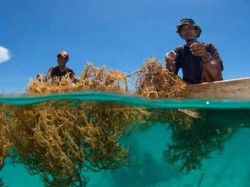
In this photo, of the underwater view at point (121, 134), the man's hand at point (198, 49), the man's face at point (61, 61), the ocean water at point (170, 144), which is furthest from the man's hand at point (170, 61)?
the man's face at point (61, 61)

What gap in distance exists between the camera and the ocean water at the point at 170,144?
25.4 ft

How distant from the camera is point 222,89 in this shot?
744cm

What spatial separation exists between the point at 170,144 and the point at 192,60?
2226 millimetres

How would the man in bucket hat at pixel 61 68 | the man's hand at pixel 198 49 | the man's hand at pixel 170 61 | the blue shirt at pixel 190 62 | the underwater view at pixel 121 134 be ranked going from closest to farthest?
the underwater view at pixel 121 134, the man's hand at pixel 198 49, the man's hand at pixel 170 61, the blue shirt at pixel 190 62, the man in bucket hat at pixel 61 68

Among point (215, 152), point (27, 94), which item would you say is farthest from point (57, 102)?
point (215, 152)

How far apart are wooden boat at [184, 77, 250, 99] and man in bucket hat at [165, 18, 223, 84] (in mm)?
207

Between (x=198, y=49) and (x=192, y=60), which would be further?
(x=192, y=60)

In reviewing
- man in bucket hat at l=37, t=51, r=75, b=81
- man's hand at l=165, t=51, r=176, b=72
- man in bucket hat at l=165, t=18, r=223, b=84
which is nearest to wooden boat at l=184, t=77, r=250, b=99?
man in bucket hat at l=165, t=18, r=223, b=84

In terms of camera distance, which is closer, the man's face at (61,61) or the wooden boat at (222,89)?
the wooden boat at (222,89)

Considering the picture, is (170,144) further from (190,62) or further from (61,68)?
(61,68)

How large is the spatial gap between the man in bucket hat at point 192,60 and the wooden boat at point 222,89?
21cm

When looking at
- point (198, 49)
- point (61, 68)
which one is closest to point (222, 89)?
point (198, 49)

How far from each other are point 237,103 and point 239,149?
1506 mm

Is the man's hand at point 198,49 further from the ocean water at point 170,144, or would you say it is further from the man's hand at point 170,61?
the ocean water at point 170,144
